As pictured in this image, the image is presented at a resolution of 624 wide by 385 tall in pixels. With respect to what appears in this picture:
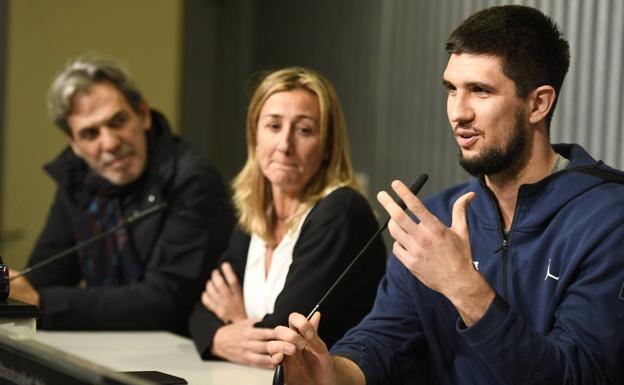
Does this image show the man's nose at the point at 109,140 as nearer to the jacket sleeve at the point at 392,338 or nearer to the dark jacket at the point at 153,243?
the dark jacket at the point at 153,243

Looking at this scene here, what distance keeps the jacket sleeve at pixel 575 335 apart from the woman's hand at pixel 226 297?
3.26ft

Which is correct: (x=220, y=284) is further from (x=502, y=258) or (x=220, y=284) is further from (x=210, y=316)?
(x=502, y=258)

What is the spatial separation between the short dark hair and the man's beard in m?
0.07

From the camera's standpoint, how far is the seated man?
3.07m

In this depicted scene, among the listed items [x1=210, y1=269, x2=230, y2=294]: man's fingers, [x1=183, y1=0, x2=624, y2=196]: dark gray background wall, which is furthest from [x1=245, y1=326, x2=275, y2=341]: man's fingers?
[x1=183, y1=0, x2=624, y2=196]: dark gray background wall

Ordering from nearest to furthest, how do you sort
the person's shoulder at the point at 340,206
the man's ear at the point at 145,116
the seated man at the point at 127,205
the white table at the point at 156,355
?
the white table at the point at 156,355 < the person's shoulder at the point at 340,206 < the seated man at the point at 127,205 < the man's ear at the point at 145,116

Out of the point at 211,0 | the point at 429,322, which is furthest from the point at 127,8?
the point at 429,322

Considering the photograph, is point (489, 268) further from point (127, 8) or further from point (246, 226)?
point (127, 8)

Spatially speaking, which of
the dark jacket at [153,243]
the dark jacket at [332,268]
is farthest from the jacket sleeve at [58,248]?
the dark jacket at [332,268]

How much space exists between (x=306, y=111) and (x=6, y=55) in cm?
256

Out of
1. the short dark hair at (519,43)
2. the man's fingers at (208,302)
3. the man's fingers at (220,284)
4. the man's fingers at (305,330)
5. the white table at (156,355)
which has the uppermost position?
the short dark hair at (519,43)

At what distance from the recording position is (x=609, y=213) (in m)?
1.76

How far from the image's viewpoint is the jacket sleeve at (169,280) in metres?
2.91

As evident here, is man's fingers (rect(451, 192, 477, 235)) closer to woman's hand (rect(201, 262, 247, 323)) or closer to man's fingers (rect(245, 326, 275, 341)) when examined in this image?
man's fingers (rect(245, 326, 275, 341))
